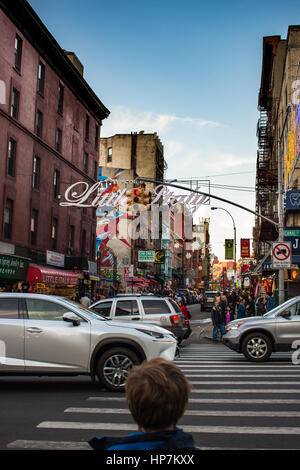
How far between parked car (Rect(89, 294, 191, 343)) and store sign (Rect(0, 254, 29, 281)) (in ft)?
39.9

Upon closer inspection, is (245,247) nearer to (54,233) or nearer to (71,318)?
(54,233)

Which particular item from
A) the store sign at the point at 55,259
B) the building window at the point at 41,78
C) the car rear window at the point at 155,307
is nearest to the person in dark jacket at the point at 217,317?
the car rear window at the point at 155,307

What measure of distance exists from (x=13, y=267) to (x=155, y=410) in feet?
88.9

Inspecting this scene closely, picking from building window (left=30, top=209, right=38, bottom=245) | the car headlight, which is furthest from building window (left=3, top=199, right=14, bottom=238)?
the car headlight

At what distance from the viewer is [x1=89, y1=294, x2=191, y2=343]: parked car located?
53.2 ft

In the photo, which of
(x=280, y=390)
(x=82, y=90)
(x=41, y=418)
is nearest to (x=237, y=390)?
(x=280, y=390)

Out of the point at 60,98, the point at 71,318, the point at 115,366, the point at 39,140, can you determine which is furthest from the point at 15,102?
the point at 115,366

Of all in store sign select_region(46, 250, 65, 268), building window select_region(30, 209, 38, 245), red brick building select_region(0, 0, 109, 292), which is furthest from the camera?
store sign select_region(46, 250, 65, 268)

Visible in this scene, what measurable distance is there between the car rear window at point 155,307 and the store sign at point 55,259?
19463mm

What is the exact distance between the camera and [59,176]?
37.8 metres

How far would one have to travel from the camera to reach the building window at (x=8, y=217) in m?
29.6

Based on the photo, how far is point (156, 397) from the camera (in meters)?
2.48

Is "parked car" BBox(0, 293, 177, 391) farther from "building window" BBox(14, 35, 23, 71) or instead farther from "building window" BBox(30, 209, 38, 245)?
"building window" BBox(14, 35, 23, 71)

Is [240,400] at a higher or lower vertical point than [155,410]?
lower
